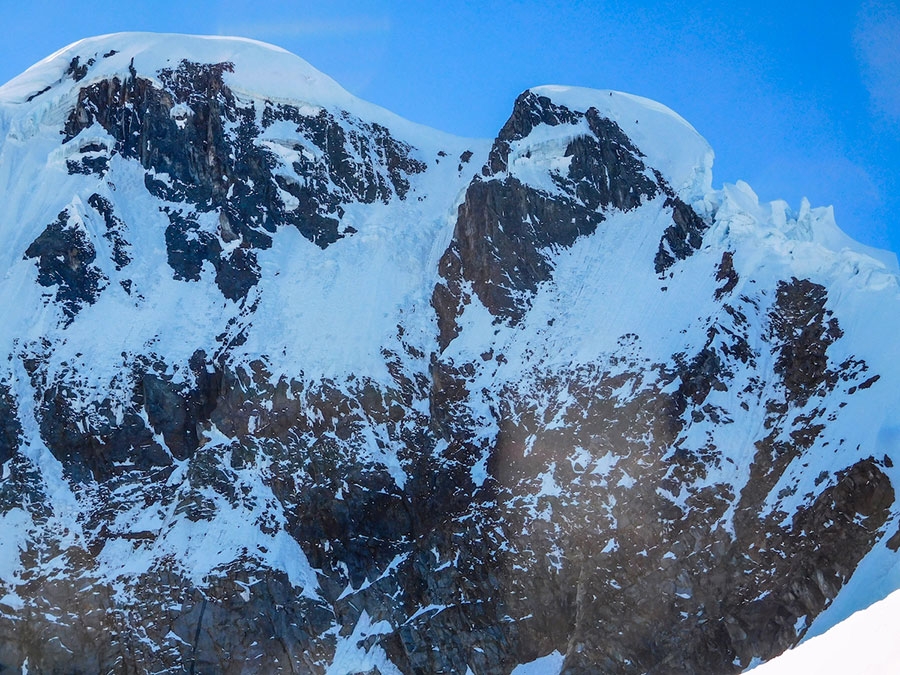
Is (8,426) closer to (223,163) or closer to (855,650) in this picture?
(223,163)

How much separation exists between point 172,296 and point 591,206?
124 ft

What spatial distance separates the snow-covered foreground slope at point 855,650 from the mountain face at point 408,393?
130 ft

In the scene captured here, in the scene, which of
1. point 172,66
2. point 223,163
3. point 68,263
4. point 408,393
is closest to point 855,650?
point 408,393

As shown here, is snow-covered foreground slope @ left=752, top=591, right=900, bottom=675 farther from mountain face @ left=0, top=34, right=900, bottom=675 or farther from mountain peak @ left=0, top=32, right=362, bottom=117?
mountain peak @ left=0, top=32, right=362, bottom=117

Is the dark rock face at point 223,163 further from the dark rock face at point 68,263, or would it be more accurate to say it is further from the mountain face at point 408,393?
the dark rock face at point 68,263

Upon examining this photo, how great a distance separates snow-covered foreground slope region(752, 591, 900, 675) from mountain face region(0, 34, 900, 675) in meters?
39.7

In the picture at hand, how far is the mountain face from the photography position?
68188 millimetres

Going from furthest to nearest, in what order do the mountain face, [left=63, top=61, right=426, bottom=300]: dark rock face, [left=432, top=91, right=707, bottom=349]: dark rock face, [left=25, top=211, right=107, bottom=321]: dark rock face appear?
1. [left=63, top=61, right=426, bottom=300]: dark rock face
2. [left=432, top=91, right=707, bottom=349]: dark rock face
3. [left=25, top=211, right=107, bottom=321]: dark rock face
4. the mountain face

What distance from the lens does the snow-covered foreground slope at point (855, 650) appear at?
1830cm

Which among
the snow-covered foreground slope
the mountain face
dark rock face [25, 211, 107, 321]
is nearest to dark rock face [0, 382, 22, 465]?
the mountain face

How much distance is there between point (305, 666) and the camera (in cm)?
6962

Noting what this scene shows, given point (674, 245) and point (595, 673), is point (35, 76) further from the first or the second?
point (595, 673)

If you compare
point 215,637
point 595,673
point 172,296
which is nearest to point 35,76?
point 172,296

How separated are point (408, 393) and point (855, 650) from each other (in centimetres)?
6464
